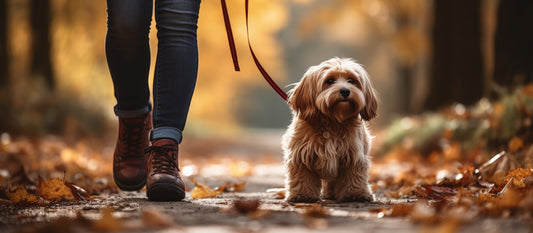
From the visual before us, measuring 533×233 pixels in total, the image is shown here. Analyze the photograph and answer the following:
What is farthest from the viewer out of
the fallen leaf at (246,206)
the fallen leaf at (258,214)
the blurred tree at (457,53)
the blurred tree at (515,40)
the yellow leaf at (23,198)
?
the blurred tree at (457,53)

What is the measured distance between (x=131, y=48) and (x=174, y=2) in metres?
0.42

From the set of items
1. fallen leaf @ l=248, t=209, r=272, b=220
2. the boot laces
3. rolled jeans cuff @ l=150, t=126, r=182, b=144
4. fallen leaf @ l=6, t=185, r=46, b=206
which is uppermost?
rolled jeans cuff @ l=150, t=126, r=182, b=144

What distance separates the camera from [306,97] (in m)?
3.44

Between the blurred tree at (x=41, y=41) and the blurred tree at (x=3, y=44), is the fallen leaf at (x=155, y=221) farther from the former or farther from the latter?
the blurred tree at (x=41, y=41)

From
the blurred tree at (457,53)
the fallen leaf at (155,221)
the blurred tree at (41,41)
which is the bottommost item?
the fallen leaf at (155,221)

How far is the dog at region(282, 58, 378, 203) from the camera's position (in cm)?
331

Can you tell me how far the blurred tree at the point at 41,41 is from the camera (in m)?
13.2

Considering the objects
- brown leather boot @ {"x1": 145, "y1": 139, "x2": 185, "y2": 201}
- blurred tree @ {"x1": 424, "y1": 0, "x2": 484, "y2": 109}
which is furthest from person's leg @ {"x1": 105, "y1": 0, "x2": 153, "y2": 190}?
Answer: blurred tree @ {"x1": 424, "y1": 0, "x2": 484, "y2": 109}

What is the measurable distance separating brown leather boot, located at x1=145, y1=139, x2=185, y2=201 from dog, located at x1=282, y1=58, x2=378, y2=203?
705 millimetres

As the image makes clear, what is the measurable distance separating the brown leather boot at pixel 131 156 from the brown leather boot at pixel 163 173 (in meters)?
0.34

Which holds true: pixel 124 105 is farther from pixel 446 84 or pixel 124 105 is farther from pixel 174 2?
pixel 446 84

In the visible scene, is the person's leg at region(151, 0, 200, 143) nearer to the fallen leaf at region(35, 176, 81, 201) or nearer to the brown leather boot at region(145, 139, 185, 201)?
the brown leather boot at region(145, 139, 185, 201)

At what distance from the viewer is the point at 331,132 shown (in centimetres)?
341

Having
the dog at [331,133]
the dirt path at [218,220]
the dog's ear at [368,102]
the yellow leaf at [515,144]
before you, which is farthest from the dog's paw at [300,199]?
the yellow leaf at [515,144]
